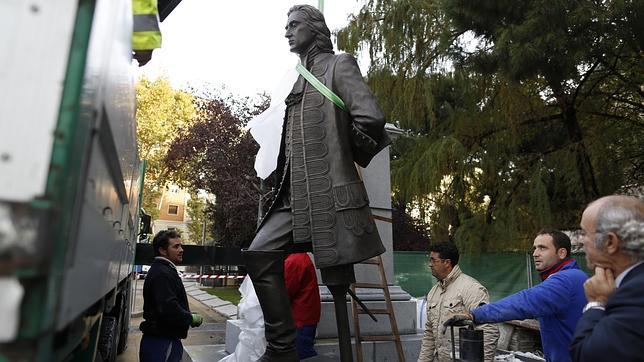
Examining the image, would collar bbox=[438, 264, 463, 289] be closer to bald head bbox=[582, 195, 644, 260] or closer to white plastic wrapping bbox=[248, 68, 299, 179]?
white plastic wrapping bbox=[248, 68, 299, 179]

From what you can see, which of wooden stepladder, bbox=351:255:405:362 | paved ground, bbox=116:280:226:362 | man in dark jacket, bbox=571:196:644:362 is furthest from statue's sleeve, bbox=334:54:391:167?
paved ground, bbox=116:280:226:362

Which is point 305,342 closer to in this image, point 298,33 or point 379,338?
point 379,338

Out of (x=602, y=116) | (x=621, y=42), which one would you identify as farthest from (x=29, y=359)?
(x=602, y=116)

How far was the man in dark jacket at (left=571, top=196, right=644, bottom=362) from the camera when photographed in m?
1.57

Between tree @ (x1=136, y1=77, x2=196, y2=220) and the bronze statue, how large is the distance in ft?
79.7

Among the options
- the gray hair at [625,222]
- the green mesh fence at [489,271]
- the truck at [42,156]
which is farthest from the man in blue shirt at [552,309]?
the green mesh fence at [489,271]

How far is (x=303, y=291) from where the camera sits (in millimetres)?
4062

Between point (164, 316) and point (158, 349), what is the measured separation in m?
0.26

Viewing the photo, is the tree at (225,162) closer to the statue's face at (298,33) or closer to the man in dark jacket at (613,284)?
the statue's face at (298,33)

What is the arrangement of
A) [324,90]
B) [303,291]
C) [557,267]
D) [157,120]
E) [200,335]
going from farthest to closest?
[157,120]
[200,335]
[303,291]
[557,267]
[324,90]

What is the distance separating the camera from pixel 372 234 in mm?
2781

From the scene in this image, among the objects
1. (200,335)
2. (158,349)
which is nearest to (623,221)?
(158,349)

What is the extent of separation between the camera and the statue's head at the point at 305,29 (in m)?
3.06

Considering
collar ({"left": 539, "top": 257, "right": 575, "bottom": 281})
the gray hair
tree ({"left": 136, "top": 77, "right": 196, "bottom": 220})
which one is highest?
tree ({"left": 136, "top": 77, "right": 196, "bottom": 220})
